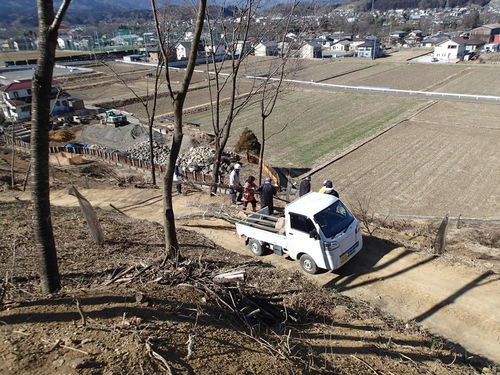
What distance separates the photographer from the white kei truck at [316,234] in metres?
9.37

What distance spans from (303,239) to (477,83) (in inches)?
2314

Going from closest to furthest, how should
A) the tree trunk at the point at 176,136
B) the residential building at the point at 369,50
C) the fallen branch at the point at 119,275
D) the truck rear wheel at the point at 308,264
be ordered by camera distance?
the fallen branch at the point at 119,275 → the tree trunk at the point at 176,136 → the truck rear wheel at the point at 308,264 → the residential building at the point at 369,50

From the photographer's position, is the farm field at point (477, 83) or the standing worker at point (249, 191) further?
the farm field at point (477, 83)

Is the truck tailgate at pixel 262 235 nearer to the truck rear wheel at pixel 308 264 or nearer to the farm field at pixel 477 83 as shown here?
the truck rear wheel at pixel 308 264

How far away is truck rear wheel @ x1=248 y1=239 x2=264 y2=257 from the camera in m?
11.0

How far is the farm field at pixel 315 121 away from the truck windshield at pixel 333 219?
18196mm

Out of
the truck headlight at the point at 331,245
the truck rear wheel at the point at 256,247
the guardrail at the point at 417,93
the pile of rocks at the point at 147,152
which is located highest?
the truck headlight at the point at 331,245

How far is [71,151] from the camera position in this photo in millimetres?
30750

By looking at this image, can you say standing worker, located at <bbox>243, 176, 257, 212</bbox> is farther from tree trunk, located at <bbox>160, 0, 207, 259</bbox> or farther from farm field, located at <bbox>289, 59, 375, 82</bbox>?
farm field, located at <bbox>289, 59, 375, 82</bbox>

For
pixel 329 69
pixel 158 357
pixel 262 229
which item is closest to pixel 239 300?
pixel 158 357

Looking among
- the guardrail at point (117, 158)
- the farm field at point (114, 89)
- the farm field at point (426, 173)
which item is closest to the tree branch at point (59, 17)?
the guardrail at point (117, 158)

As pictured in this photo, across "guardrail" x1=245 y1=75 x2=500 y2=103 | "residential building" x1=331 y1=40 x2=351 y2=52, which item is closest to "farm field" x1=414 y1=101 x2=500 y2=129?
"guardrail" x1=245 y1=75 x2=500 y2=103

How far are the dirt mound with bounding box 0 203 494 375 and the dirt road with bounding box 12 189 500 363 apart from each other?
0.88 metres

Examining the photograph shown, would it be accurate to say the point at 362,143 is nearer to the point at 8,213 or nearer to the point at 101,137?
the point at 101,137
